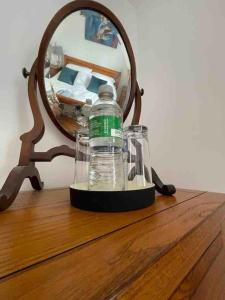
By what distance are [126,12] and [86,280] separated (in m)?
1.32

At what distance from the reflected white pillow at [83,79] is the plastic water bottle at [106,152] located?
0.98 feet

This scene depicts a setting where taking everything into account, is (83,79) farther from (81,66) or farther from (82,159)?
(82,159)

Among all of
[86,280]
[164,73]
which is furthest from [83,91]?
[86,280]

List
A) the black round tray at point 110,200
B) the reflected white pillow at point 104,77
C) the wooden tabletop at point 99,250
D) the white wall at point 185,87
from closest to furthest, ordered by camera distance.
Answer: the wooden tabletop at point 99,250, the black round tray at point 110,200, the reflected white pillow at point 104,77, the white wall at point 185,87

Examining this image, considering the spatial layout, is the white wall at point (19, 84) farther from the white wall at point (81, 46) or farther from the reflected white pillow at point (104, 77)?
the reflected white pillow at point (104, 77)

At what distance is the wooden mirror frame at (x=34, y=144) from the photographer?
18.9 inches

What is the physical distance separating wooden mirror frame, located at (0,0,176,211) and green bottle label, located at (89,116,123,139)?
7.3 inches

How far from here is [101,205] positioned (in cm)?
45

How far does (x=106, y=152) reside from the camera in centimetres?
54

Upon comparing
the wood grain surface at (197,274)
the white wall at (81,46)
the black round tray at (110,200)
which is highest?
the white wall at (81,46)

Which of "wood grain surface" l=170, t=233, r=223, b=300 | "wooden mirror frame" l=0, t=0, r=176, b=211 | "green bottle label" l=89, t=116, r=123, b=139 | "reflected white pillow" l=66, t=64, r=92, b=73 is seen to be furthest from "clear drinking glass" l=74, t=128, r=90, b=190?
"wood grain surface" l=170, t=233, r=223, b=300

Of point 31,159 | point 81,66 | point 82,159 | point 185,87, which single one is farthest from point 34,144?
point 185,87

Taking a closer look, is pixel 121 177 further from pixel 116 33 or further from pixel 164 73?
pixel 164 73

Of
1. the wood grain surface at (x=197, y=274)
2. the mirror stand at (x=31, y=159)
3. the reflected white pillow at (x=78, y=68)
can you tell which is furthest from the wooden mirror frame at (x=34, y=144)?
the wood grain surface at (x=197, y=274)
